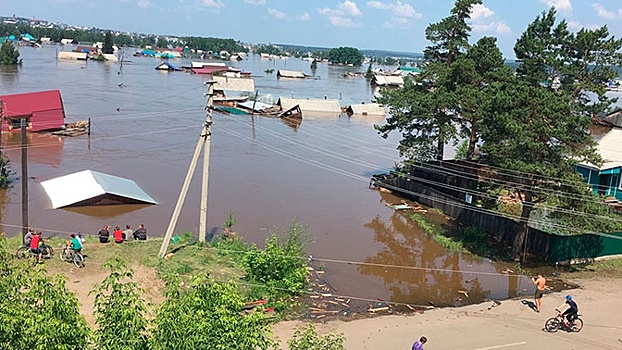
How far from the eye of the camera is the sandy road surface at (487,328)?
46.4ft

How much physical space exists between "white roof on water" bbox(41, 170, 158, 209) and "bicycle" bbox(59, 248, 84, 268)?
7617mm

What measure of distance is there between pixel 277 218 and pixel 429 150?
30.6ft

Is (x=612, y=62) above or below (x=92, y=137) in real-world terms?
above

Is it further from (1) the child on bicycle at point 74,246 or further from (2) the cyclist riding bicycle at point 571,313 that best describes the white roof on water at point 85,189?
(2) the cyclist riding bicycle at point 571,313

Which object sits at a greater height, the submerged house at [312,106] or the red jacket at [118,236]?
the submerged house at [312,106]

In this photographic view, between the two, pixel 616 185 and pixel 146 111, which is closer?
pixel 616 185

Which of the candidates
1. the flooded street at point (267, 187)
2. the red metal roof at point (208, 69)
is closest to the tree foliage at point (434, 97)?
the flooded street at point (267, 187)

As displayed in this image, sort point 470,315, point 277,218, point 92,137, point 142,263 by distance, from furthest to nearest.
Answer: point 92,137 → point 277,218 → point 142,263 → point 470,315

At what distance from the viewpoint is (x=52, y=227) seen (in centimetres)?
2177

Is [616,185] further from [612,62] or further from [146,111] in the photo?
[146,111]

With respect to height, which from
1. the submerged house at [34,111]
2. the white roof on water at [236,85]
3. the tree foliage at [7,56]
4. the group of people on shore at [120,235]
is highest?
the tree foliage at [7,56]

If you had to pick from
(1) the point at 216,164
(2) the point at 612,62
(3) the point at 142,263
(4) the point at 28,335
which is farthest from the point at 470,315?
(1) the point at 216,164

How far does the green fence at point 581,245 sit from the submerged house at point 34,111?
110 ft

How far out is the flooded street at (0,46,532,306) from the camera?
20.6m
